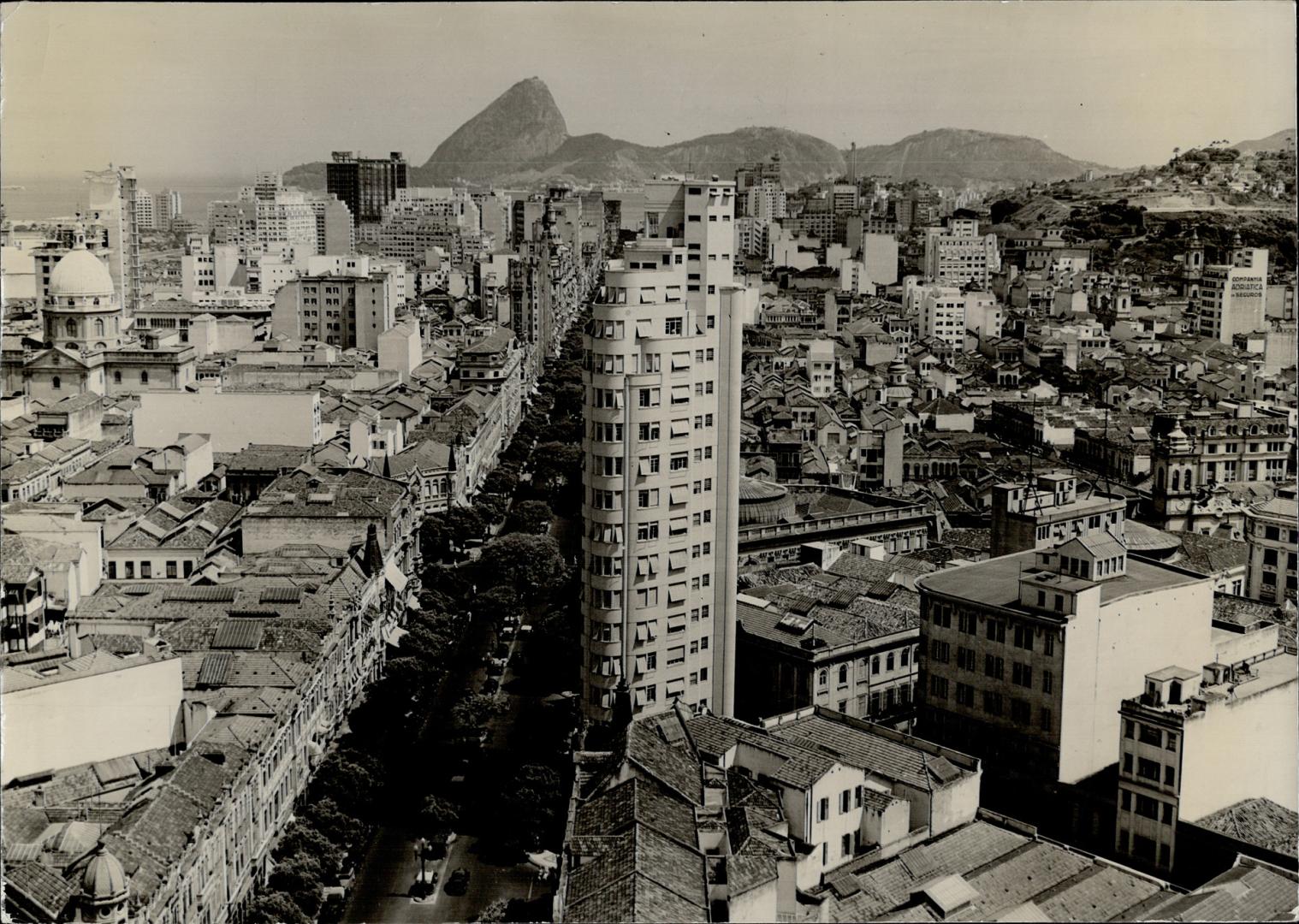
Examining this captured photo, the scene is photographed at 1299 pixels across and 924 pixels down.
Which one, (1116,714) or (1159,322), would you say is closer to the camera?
(1116,714)

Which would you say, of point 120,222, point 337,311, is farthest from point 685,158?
point 120,222

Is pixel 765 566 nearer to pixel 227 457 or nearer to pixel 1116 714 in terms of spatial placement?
pixel 1116 714

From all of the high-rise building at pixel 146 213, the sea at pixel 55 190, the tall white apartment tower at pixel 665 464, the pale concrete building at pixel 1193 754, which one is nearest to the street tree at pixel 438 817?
the tall white apartment tower at pixel 665 464

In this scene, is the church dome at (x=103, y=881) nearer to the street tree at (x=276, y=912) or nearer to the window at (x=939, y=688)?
the street tree at (x=276, y=912)

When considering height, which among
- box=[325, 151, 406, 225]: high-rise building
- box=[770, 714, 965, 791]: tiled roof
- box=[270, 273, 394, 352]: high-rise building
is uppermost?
box=[325, 151, 406, 225]: high-rise building

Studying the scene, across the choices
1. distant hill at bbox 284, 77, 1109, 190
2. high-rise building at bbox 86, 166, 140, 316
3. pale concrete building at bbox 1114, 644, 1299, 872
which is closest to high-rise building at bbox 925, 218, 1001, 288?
distant hill at bbox 284, 77, 1109, 190

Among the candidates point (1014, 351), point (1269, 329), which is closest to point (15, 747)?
point (1014, 351)

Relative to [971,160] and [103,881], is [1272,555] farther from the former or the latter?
[971,160]

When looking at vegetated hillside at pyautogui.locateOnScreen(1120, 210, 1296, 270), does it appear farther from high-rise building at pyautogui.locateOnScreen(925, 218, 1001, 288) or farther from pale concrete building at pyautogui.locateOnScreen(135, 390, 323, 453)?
pale concrete building at pyautogui.locateOnScreen(135, 390, 323, 453)
